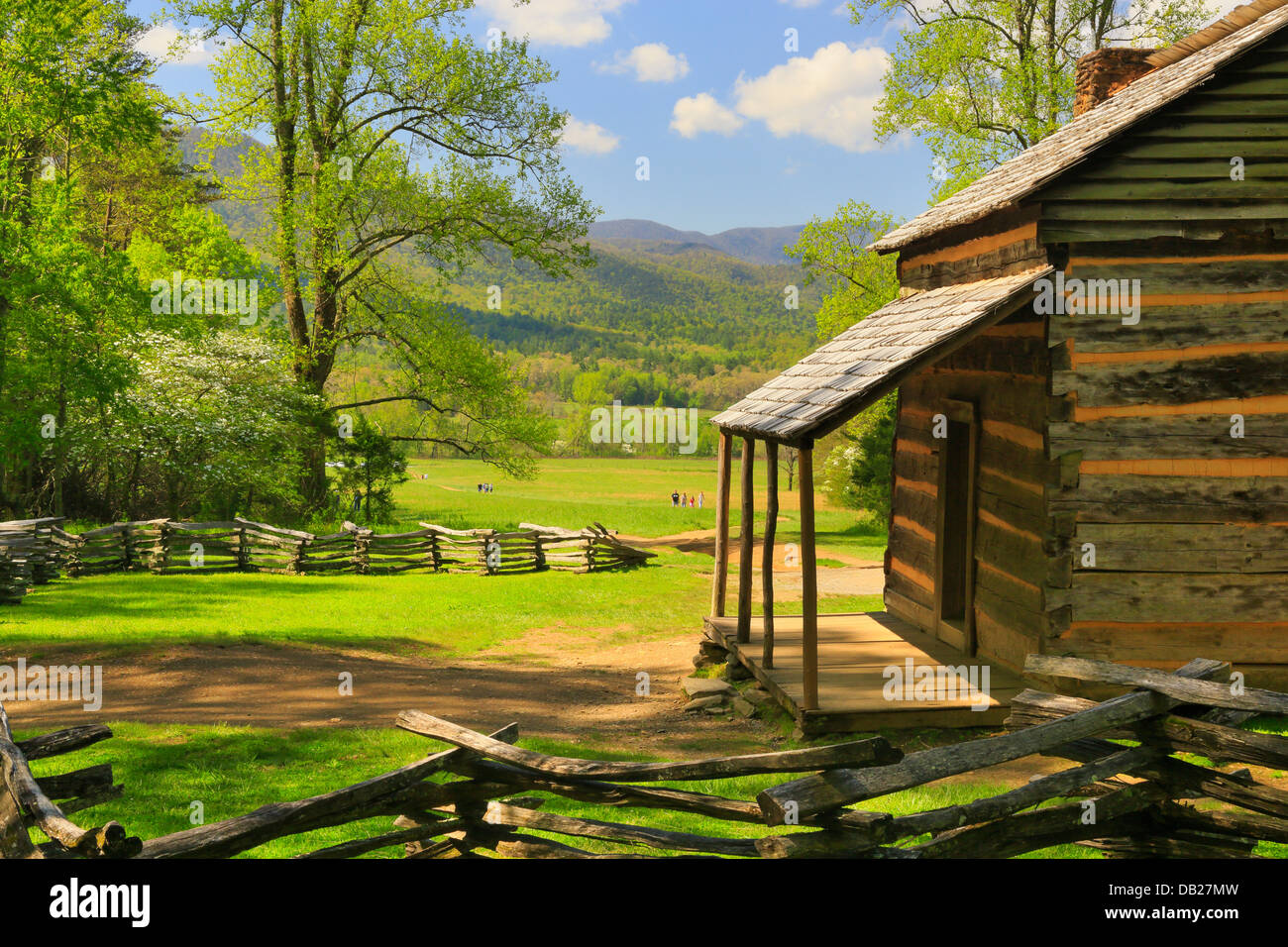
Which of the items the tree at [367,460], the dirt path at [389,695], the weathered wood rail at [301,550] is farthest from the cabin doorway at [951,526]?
the tree at [367,460]

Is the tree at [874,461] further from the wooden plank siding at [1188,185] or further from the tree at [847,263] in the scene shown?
the wooden plank siding at [1188,185]

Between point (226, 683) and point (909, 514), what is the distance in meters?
8.38

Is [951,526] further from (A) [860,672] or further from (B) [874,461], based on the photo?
(B) [874,461]

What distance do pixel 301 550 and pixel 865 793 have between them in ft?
62.7

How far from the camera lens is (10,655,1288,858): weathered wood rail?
434cm

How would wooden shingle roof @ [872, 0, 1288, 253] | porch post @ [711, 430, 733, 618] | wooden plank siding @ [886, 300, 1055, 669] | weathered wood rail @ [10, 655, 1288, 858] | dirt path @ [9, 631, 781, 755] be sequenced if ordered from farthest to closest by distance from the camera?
porch post @ [711, 430, 733, 618], dirt path @ [9, 631, 781, 755], wooden plank siding @ [886, 300, 1055, 669], wooden shingle roof @ [872, 0, 1288, 253], weathered wood rail @ [10, 655, 1288, 858]

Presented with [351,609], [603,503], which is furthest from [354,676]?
[603,503]

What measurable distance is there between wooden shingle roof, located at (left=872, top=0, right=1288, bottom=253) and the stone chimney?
35 centimetres

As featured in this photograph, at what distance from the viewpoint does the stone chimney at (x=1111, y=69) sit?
1289cm

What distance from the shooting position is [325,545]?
21.8m

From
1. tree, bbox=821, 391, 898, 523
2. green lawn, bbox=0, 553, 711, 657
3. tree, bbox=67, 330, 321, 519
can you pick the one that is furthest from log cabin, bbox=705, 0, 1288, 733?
tree, bbox=821, 391, 898, 523

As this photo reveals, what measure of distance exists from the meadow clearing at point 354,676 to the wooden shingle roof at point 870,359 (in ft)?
9.71

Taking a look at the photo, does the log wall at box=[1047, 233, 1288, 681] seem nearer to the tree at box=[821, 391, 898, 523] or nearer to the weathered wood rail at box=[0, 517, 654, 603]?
the weathered wood rail at box=[0, 517, 654, 603]
